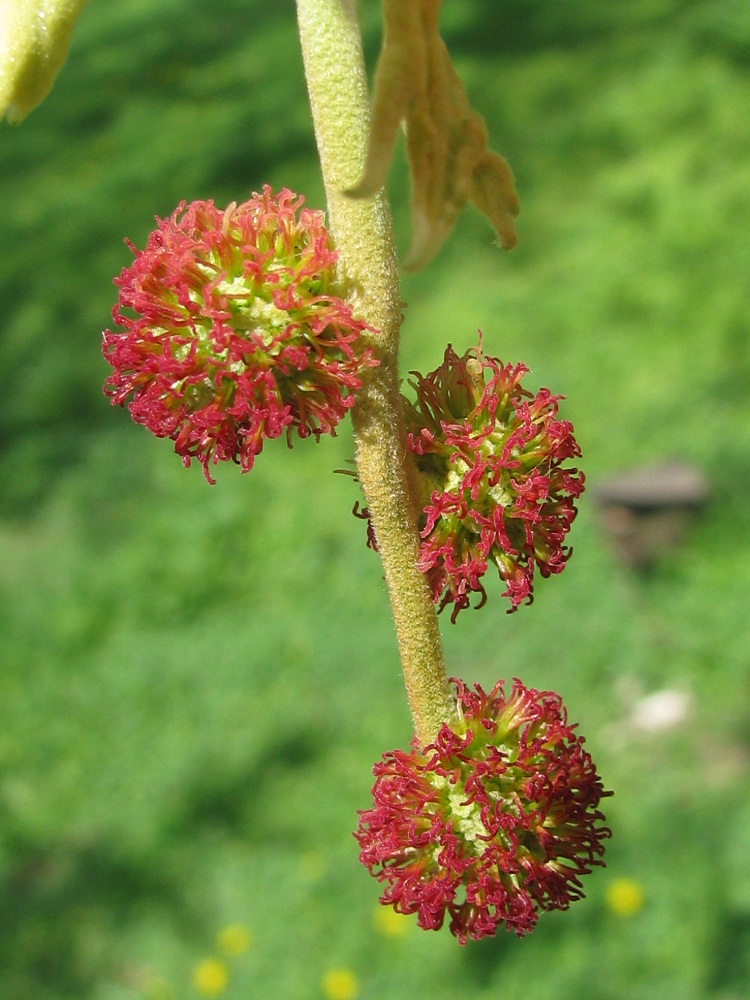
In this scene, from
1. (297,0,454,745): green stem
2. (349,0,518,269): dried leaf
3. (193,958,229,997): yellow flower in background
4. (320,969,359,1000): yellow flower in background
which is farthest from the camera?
(193,958,229,997): yellow flower in background

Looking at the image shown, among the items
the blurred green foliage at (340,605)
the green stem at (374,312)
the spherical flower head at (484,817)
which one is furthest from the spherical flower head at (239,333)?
the blurred green foliage at (340,605)

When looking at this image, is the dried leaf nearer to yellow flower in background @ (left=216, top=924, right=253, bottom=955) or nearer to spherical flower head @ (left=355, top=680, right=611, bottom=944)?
spherical flower head @ (left=355, top=680, right=611, bottom=944)

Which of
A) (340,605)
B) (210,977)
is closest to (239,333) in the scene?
(210,977)

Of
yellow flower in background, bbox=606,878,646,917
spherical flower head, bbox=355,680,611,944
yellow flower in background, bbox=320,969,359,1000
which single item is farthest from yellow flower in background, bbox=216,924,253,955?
spherical flower head, bbox=355,680,611,944

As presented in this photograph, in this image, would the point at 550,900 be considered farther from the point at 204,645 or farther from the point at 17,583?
the point at 17,583

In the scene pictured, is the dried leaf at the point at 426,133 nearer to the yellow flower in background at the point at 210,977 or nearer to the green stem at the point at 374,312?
the green stem at the point at 374,312

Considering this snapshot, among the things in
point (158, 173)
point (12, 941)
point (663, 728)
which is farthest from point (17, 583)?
point (158, 173)
